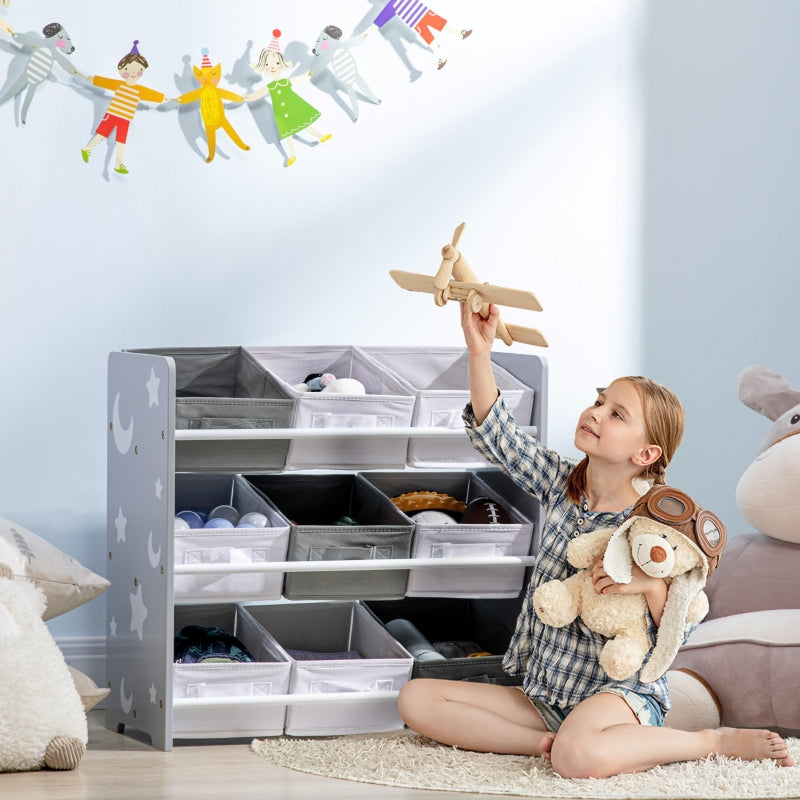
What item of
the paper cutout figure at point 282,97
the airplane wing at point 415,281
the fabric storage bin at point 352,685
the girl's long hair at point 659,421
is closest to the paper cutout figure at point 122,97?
the paper cutout figure at point 282,97

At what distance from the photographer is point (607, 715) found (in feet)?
6.23

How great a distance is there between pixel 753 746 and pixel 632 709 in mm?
194

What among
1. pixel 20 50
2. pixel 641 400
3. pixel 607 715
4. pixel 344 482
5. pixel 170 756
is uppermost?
pixel 20 50

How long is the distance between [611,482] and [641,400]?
0.14 metres

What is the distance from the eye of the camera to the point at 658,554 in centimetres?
189

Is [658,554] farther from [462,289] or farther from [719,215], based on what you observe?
[719,215]

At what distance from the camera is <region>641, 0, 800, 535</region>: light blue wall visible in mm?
2748

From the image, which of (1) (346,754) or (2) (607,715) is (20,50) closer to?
(1) (346,754)

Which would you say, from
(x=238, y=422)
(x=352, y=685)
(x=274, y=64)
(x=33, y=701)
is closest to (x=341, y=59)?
(x=274, y=64)

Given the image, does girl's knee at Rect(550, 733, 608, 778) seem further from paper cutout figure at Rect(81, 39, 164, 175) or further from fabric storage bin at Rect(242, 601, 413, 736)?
paper cutout figure at Rect(81, 39, 164, 175)

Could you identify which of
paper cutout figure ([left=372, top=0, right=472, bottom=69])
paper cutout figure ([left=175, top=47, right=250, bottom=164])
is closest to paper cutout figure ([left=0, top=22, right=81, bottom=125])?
paper cutout figure ([left=175, top=47, right=250, bottom=164])

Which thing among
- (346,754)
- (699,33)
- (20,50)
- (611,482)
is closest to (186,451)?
(346,754)

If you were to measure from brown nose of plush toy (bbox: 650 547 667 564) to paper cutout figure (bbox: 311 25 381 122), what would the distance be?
3.75ft

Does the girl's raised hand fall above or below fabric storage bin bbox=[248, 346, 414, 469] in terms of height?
above
